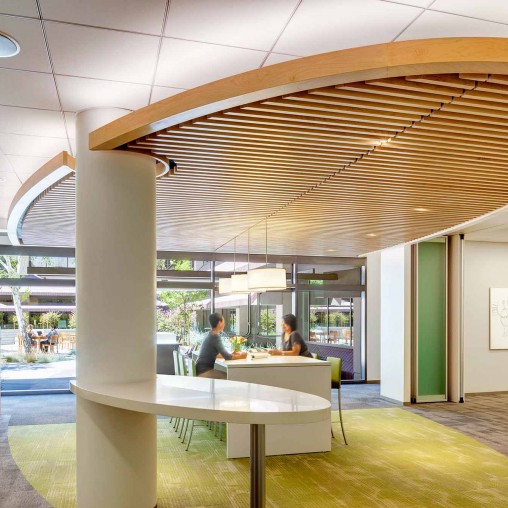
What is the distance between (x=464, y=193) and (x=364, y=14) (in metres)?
3.30

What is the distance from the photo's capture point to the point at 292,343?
8461mm

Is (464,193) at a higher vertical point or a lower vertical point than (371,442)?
higher

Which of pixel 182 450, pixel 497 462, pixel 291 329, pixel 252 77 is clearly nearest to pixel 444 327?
pixel 291 329

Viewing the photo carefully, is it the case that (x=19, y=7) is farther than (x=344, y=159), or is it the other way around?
(x=344, y=159)

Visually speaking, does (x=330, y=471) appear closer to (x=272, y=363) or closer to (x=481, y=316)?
(x=272, y=363)

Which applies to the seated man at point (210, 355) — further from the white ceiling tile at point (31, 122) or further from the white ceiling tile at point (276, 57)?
the white ceiling tile at point (276, 57)

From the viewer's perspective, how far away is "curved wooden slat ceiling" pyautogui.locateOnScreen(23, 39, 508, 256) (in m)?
3.21

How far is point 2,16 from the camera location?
3457 mm

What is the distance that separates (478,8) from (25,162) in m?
5.26

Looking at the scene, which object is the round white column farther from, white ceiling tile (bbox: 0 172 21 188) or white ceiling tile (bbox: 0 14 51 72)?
white ceiling tile (bbox: 0 172 21 188)

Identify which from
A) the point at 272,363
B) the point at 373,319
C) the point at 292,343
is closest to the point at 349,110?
the point at 272,363

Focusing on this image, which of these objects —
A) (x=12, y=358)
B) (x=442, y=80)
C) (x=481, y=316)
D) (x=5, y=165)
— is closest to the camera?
(x=442, y=80)

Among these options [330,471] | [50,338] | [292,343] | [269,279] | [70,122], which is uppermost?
[70,122]

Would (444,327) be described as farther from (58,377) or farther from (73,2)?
(73,2)
